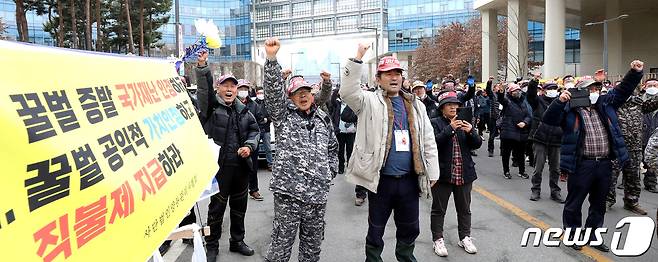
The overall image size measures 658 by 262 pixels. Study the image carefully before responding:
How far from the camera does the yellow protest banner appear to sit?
1.36 m

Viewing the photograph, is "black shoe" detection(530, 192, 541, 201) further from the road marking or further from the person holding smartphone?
the person holding smartphone

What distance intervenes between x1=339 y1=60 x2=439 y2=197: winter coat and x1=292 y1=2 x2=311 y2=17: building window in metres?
103

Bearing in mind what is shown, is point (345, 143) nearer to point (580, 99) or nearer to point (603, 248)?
point (580, 99)

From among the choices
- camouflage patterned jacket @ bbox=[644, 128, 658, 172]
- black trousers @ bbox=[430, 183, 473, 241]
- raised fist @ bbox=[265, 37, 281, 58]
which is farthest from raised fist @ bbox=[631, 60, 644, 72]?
raised fist @ bbox=[265, 37, 281, 58]

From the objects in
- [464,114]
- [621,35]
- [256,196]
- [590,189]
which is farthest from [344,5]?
[590,189]

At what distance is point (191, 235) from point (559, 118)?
366 cm

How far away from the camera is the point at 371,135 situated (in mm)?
3865

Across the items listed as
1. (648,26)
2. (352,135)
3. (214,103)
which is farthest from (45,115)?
(648,26)

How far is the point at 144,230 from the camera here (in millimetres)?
1930

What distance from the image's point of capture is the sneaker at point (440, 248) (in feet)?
Answer: 15.5

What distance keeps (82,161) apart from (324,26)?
10467cm

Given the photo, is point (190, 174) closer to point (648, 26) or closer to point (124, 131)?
point (124, 131)

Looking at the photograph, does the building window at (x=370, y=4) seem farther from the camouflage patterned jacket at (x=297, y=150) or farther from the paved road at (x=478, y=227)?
the camouflage patterned jacket at (x=297, y=150)

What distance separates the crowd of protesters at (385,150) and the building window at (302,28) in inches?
3960
